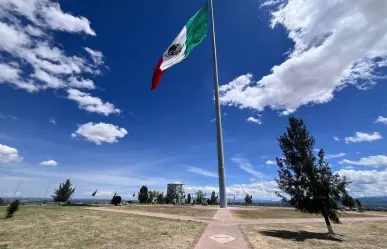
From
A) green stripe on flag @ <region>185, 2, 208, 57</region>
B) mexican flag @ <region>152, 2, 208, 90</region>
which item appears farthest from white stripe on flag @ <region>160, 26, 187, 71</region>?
green stripe on flag @ <region>185, 2, 208, 57</region>

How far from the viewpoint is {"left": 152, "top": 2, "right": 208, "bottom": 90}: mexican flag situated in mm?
27953

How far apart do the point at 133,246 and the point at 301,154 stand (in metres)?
15.3

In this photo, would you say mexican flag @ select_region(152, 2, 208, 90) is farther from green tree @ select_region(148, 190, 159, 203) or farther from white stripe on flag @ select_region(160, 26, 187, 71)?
green tree @ select_region(148, 190, 159, 203)

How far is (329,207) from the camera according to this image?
1883 centimetres

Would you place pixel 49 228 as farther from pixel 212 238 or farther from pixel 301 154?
pixel 301 154

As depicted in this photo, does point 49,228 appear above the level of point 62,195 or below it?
below

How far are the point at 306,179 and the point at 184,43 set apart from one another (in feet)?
64.9

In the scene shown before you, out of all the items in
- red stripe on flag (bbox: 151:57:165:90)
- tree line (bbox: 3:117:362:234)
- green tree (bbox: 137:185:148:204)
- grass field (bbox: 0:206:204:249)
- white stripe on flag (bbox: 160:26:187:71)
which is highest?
white stripe on flag (bbox: 160:26:187:71)

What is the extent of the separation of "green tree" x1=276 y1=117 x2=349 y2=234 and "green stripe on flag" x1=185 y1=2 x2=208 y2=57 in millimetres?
13661

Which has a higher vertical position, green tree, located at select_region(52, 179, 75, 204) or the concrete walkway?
green tree, located at select_region(52, 179, 75, 204)

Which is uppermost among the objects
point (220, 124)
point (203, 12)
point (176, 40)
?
point (203, 12)

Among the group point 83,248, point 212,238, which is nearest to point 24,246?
point 83,248

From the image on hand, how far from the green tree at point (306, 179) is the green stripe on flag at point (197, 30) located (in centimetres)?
1366

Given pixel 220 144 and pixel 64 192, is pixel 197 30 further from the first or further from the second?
pixel 64 192
